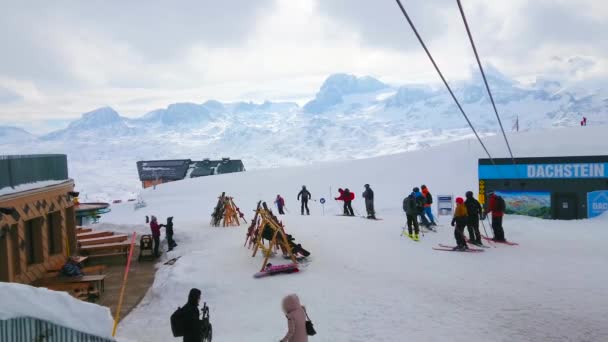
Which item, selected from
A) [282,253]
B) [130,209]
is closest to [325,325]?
[282,253]

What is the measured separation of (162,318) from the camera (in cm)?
1141

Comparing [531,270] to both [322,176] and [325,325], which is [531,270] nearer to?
[325,325]

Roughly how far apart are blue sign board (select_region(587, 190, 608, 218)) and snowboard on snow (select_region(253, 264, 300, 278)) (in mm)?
14886

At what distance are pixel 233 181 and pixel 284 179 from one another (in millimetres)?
5060

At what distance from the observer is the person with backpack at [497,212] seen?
1619cm

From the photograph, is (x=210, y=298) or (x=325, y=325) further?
(x=210, y=298)

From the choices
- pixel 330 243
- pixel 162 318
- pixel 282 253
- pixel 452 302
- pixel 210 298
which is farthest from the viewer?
pixel 330 243

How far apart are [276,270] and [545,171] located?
14689mm

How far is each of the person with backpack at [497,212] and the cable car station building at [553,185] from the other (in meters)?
7.00

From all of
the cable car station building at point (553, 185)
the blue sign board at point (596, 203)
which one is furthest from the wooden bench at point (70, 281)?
the blue sign board at point (596, 203)

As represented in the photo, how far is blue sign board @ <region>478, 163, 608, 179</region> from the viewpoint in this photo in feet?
72.5

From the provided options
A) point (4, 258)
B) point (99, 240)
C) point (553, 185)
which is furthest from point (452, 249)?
point (99, 240)

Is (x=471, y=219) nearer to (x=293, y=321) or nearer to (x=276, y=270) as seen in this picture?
(x=276, y=270)

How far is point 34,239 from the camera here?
15852mm
